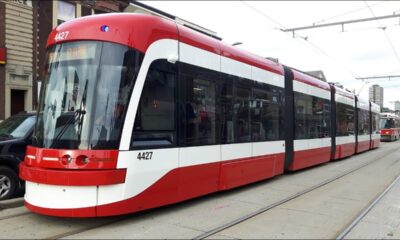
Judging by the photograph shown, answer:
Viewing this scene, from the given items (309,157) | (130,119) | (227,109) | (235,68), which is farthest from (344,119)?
(130,119)

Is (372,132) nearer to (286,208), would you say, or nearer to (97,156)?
(286,208)

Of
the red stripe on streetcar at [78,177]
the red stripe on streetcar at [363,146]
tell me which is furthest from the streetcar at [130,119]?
the red stripe on streetcar at [363,146]

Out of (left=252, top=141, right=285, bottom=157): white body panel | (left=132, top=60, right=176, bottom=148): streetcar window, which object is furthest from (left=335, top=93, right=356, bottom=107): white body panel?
(left=132, top=60, right=176, bottom=148): streetcar window

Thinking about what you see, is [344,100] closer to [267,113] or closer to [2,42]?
[267,113]

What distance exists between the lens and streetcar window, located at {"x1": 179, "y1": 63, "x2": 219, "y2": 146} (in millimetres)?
7215

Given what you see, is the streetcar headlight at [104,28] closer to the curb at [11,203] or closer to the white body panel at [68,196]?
the white body panel at [68,196]

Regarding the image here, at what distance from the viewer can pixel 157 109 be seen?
6656 millimetres

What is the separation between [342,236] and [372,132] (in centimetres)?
2130

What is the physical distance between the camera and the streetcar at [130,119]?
592 cm

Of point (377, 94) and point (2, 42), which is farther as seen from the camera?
point (377, 94)

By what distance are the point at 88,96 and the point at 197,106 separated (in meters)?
2.21

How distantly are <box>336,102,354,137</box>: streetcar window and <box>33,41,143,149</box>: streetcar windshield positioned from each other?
41.8 feet

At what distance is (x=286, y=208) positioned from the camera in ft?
25.3

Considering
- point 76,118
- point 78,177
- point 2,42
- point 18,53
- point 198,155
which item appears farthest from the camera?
point 18,53
